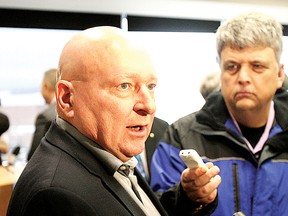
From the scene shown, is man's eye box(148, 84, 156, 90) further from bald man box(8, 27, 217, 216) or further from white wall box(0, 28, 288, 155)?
white wall box(0, 28, 288, 155)

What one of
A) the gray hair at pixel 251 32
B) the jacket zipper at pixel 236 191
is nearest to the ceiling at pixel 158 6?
the gray hair at pixel 251 32

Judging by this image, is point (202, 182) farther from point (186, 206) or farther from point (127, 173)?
point (127, 173)

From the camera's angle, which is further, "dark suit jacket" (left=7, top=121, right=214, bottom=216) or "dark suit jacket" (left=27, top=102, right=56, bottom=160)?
"dark suit jacket" (left=27, top=102, right=56, bottom=160)

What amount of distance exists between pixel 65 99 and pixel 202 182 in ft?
1.56

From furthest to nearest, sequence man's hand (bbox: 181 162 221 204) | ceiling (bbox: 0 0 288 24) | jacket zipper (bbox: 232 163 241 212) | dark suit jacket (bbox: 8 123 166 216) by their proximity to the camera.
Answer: ceiling (bbox: 0 0 288 24)
jacket zipper (bbox: 232 163 241 212)
man's hand (bbox: 181 162 221 204)
dark suit jacket (bbox: 8 123 166 216)

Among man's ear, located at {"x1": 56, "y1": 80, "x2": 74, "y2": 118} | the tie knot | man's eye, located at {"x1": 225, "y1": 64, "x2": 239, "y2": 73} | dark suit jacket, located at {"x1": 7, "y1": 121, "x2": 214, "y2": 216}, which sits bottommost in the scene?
the tie knot

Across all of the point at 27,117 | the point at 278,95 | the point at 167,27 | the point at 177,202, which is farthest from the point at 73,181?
the point at 167,27

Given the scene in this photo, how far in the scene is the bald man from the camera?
3.16 feet

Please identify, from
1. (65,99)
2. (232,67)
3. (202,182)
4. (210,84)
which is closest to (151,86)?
(65,99)

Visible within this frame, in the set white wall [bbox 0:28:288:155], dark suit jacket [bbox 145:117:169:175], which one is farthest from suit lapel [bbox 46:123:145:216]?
white wall [bbox 0:28:288:155]

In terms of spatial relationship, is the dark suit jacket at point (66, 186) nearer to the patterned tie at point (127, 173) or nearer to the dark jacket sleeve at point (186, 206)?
the patterned tie at point (127, 173)

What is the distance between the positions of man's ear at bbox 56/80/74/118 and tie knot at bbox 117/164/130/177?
19 cm

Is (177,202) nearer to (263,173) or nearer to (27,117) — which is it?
(263,173)

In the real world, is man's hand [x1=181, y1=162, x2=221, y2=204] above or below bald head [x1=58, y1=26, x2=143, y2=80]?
below
